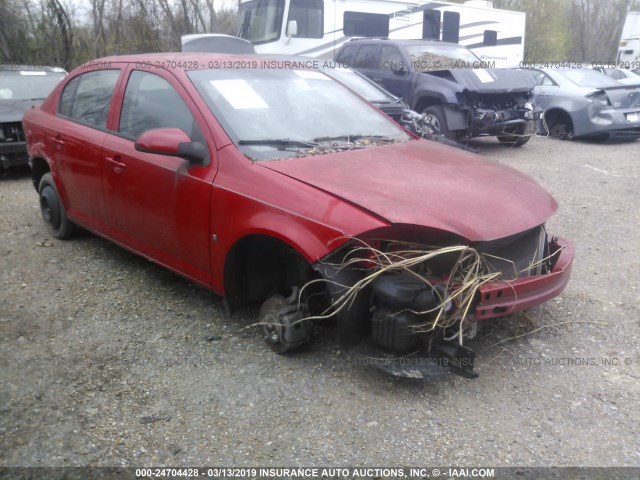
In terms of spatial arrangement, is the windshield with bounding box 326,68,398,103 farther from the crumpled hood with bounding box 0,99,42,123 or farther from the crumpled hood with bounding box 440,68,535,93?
the crumpled hood with bounding box 0,99,42,123

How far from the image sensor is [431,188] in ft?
10.7

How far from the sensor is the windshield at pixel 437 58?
10.3 m

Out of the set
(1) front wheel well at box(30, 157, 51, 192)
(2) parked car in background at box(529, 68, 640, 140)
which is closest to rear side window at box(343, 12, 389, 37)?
(2) parked car in background at box(529, 68, 640, 140)

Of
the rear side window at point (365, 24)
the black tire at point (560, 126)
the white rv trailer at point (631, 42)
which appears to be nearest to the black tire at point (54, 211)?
the rear side window at point (365, 24)

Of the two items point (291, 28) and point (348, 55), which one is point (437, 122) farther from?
point (291, 28)

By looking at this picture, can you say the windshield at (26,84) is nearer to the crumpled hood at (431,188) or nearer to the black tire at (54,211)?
the black tire at (54,211)

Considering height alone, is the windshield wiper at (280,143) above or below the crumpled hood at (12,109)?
above

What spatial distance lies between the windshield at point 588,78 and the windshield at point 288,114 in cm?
863

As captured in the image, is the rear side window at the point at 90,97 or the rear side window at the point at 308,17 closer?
the rear side window at the point at 90,97

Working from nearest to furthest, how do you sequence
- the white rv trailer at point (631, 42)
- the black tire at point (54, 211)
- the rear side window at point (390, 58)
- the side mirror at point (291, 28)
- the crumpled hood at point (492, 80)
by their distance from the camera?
the black tire at point (54, 211)
the crumpled hood at point (492, 80)
the rear side window at point (390, 58)
the side mirror at point (291, 28)
the white rv trailer at point (631, 42)

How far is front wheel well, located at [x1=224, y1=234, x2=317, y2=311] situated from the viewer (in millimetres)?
3406

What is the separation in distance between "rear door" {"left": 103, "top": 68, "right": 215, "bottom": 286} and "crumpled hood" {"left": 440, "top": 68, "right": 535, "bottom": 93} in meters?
6.45

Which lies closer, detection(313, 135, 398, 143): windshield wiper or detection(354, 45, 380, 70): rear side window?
detection(313, 135, 398, 143): windshield wiper

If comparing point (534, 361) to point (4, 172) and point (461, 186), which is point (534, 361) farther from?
point (4, 172)
